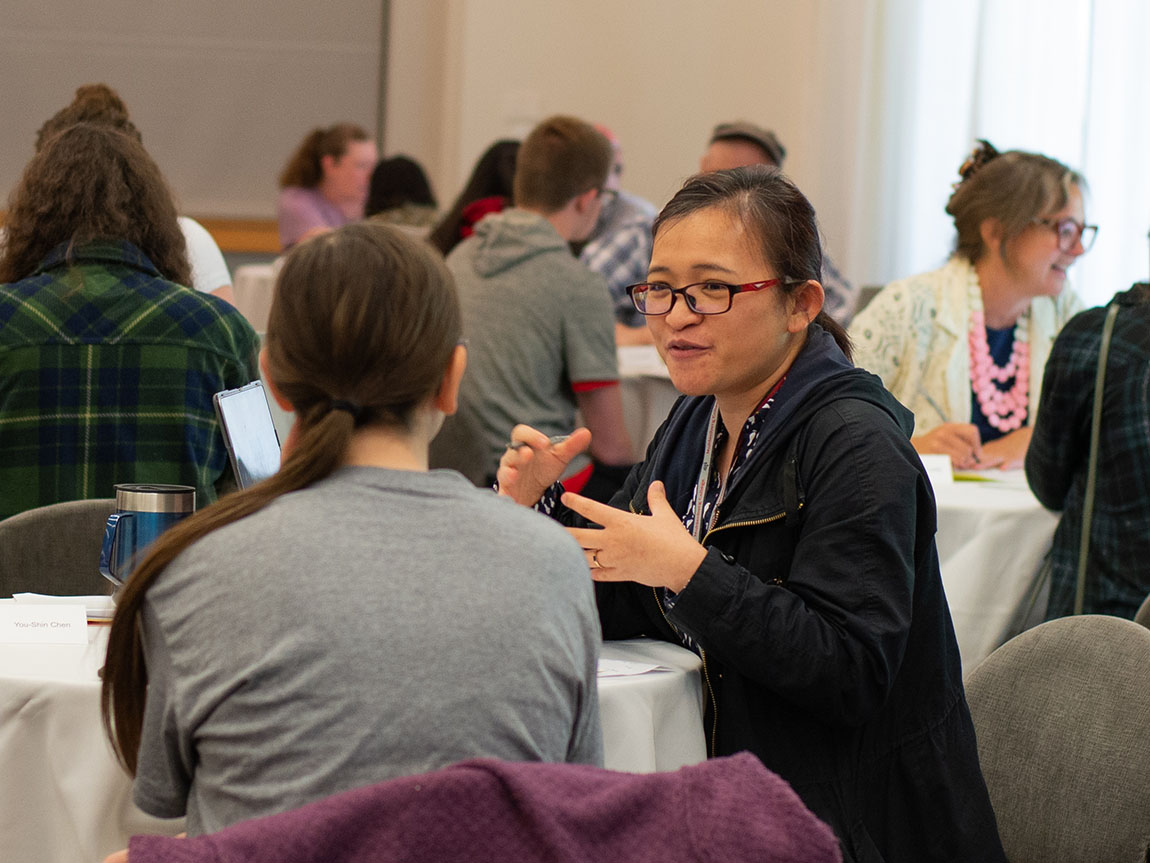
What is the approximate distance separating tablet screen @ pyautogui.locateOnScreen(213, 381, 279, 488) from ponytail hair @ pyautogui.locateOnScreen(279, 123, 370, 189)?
17.4 ft

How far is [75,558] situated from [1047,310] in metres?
2.58

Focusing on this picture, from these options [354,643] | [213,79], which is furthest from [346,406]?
[213,79]

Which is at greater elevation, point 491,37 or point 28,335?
point 491,37

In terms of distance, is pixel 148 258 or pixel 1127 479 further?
pixel 1127 479

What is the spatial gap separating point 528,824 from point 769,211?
0.97m

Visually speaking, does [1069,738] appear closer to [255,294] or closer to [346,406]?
[346,406]

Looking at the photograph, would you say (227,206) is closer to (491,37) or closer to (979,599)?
(491,37)

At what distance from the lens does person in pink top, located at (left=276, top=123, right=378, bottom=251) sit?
274 inches

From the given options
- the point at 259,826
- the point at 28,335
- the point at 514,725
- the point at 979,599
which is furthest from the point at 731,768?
the point at 979,599

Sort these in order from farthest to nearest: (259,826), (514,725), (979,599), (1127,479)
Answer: (979,599) → (1127,479) → (514,725) → (259,826)

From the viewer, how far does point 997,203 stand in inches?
136

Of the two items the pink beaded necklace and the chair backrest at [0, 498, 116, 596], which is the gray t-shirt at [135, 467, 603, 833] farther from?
the pink beaded necklace

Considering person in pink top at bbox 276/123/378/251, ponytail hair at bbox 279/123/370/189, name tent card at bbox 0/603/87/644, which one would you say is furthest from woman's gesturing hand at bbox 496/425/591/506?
ponytail hair at bbox 279/123/370/189

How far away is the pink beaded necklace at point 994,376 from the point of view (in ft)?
11.7
